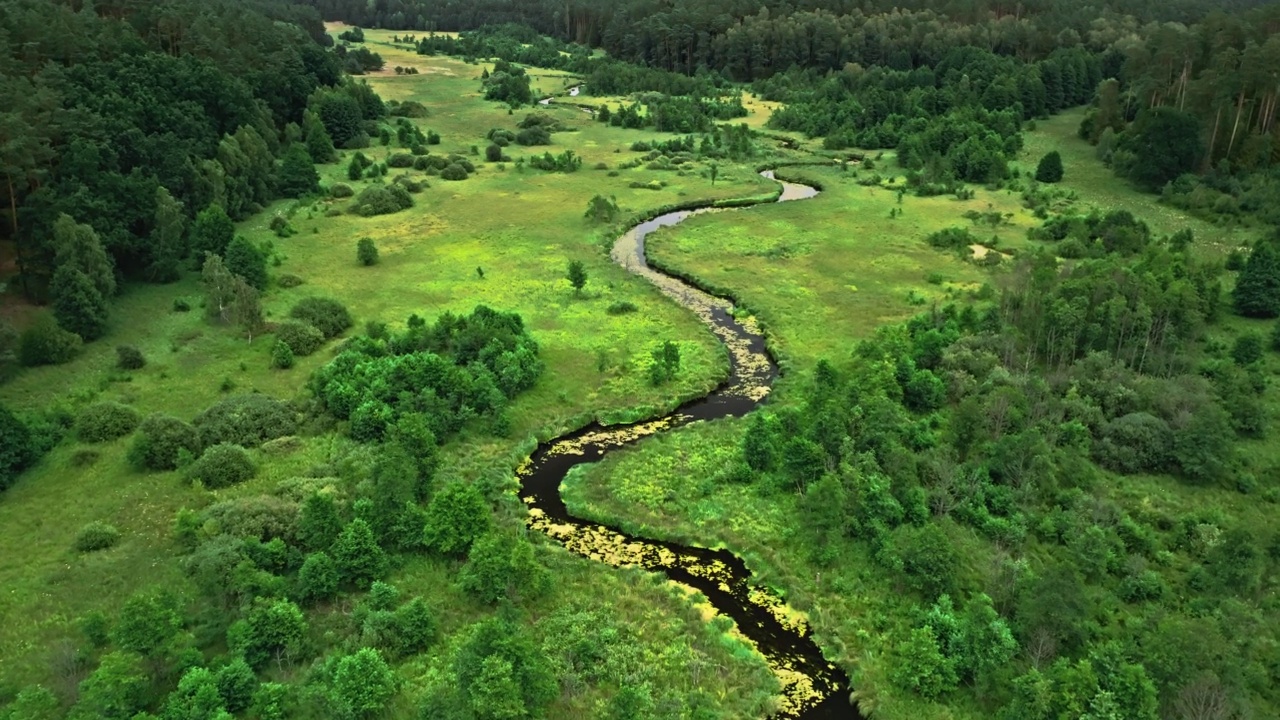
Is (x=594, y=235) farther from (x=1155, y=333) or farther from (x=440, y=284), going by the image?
(x=1155, y=333)

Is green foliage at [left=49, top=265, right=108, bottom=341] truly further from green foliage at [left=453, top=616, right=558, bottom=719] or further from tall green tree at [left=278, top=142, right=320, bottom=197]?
green foliage at [left=453, top=616, right=558, bottom=719]

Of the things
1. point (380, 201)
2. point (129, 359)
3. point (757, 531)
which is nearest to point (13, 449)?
point (129, 359)

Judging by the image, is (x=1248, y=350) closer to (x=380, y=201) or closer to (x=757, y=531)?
(x=757, y=531)

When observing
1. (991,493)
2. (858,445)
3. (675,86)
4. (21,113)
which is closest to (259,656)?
(858,445)

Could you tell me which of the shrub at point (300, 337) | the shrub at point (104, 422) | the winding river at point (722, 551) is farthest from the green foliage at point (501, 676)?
the shrub at point (300, 337)

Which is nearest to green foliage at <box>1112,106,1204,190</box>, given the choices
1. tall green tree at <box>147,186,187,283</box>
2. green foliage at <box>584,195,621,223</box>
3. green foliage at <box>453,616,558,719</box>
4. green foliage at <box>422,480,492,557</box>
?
green foliage at <box>584,195,621,223</box>

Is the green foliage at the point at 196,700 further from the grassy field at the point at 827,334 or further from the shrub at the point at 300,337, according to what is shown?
the shrub at the point at 300,337
